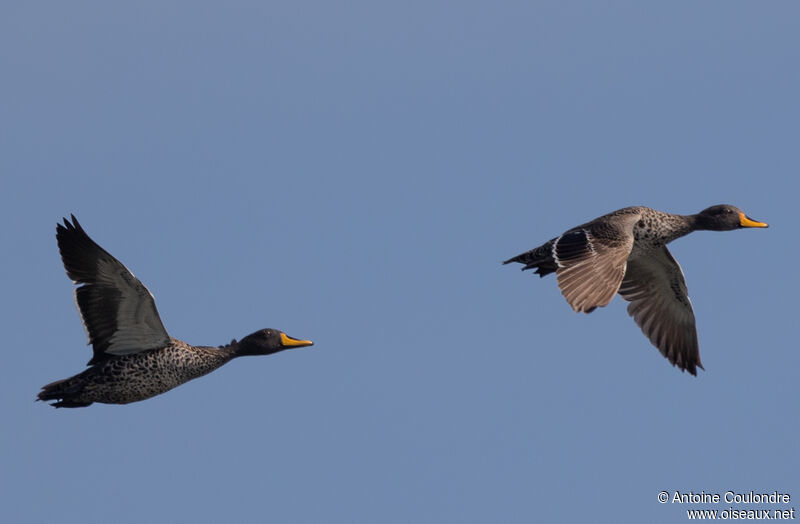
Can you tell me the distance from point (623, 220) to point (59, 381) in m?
9.43

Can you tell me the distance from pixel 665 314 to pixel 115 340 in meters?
10.2

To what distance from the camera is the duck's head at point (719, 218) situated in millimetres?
23234

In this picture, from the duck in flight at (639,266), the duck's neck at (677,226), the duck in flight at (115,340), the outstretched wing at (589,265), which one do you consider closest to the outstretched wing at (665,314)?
the duck in flight at (639,266)

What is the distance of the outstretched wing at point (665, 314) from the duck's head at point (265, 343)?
257 inches

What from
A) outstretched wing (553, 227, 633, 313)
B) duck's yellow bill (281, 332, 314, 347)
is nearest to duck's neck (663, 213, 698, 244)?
outstretched wing (553, 227, 633, 313)

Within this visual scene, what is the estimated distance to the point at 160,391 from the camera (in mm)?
20156

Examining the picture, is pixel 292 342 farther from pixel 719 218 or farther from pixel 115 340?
pixel 719 218

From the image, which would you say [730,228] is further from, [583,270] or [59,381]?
[59,381]

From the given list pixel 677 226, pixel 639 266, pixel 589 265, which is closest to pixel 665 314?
pixel 639 266

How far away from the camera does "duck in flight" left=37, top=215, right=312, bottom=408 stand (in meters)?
19.5

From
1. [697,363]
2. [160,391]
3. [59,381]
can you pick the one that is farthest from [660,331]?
[59,381]

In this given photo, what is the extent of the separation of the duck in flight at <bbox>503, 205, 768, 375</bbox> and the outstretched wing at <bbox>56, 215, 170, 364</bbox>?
615cm

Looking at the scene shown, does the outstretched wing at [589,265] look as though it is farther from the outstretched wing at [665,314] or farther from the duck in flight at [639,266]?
the outstretched wing at [665,314]

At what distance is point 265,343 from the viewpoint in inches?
833
